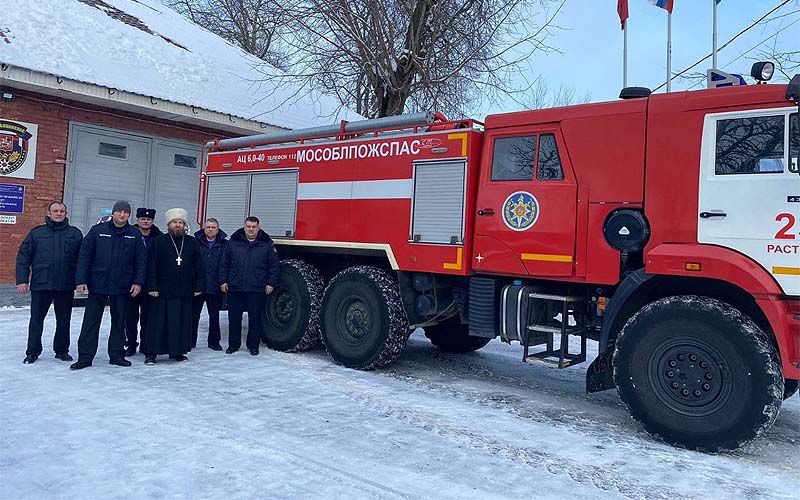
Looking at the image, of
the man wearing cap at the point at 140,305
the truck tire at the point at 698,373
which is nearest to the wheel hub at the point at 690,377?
the truck tire at the point at 698,373

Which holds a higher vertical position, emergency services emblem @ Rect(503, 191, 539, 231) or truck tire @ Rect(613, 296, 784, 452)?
emergency services emblem @ Rect(503, 191, 539, 231)

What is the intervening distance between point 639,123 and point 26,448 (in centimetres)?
547

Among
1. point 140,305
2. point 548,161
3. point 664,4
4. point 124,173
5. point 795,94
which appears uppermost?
point 664,4

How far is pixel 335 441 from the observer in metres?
4.89

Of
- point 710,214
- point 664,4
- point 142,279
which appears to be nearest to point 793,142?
point 710,214

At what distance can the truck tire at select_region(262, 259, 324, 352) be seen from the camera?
8.27 metres

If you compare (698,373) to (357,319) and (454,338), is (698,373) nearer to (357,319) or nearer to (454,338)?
(357,319)

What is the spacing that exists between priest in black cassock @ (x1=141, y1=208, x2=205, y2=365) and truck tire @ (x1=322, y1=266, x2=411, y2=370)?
1.66 meters

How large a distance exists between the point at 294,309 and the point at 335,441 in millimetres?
3739

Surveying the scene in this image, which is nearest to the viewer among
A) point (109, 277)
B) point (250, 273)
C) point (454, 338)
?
point (109, 277)

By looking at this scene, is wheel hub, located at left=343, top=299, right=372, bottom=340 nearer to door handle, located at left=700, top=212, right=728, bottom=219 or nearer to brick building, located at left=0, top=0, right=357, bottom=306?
door handle, located at left=700, top=212, right=728, bottom=219

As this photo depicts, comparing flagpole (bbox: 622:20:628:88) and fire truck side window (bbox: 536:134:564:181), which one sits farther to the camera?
flagpole (bbox: 622:20:628:88)

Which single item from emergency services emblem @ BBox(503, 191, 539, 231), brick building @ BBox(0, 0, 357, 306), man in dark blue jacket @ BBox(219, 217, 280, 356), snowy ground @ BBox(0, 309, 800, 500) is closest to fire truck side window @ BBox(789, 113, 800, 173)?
emergency services emblem @ BBox(503, 191, 539, 231)

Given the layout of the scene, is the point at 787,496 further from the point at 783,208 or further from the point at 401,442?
the point at 401,442
